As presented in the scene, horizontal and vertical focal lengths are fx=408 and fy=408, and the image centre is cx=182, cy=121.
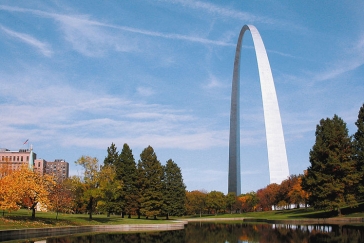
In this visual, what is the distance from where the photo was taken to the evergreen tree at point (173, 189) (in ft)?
209

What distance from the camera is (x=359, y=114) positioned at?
44.4 m

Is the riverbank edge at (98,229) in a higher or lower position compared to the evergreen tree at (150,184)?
lower

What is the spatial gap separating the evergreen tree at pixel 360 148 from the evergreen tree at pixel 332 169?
56cm

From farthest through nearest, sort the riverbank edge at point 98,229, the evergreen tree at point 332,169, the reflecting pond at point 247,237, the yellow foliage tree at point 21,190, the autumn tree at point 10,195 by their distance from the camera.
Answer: the evergreen tree at point 332,169 < the yellow foliage tree at point 21,190 < the autumn tree at point 10,195 < the riverbank edge at point 98,229 < the reflecting pond at point 247,237

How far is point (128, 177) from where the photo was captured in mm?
59562

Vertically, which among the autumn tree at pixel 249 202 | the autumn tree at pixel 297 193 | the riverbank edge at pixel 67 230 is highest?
the autumn tree at pixel 297 193

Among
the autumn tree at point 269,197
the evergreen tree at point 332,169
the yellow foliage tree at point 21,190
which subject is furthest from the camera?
the autumn tree at point 269,197

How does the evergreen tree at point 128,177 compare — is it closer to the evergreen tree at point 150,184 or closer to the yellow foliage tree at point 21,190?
the evergreen tree at point 150,184

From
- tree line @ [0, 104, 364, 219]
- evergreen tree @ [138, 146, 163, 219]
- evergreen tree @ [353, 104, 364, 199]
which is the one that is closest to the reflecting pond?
tree line @ [0, 104, 364, 219]

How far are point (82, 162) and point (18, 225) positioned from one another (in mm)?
15253

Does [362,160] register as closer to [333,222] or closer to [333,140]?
[333,140]

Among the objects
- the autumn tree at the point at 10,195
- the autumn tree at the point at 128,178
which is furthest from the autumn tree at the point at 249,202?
the autumn tree at the point at 10,195

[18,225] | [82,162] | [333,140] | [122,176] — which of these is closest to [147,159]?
[122,176]

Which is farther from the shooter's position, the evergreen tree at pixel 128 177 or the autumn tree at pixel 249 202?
the autumn tree at pixel 249 202
